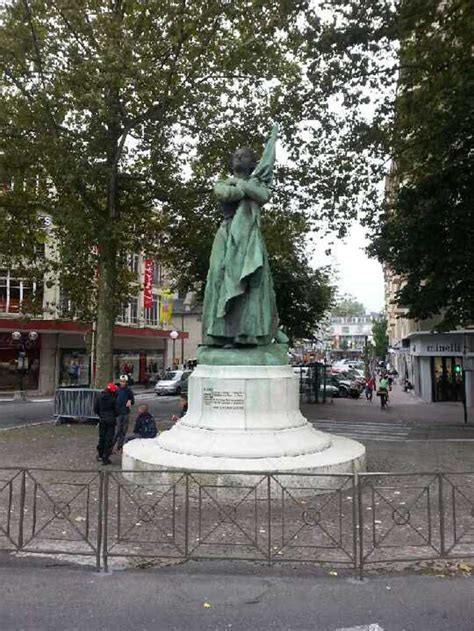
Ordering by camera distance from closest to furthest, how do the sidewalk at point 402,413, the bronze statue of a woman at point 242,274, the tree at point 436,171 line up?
the bronze statue of a woman at point 242,274 < the tree at point 436,171 < the sidewalk at point 402,413

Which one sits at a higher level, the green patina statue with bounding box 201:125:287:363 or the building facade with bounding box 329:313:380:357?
the building facade with bounding box 329:313:380:357

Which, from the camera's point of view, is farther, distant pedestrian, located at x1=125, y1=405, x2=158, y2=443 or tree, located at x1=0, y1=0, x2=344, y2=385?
tree, located at x1=0, y1=0, x2=344, y2=385

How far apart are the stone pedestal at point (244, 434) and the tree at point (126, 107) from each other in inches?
401

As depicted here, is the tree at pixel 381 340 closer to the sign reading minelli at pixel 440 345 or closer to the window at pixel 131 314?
the window at pixel 131 314

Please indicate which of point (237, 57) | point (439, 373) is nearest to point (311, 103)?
point (237, 57)

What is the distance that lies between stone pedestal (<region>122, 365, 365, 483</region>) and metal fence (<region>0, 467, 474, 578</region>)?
0.40 metres

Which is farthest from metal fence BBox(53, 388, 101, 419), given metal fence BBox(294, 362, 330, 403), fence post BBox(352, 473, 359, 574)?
metal fence BBox(294, 362, 330, 403)

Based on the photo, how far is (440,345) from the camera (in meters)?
32.7

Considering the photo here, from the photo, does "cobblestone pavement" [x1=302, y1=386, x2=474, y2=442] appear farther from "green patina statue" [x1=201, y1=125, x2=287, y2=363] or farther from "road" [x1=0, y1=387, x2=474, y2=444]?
"green patina statue" [x1=201, y1=125, x2=287, y2=363]

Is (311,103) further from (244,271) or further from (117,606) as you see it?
(117,606)

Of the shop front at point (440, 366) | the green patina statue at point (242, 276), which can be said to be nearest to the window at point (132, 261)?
the shop front at point (440, 366)

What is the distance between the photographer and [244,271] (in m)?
9.29

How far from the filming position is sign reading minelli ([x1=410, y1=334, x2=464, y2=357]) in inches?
1256

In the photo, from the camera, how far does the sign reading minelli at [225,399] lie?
8664 mm
